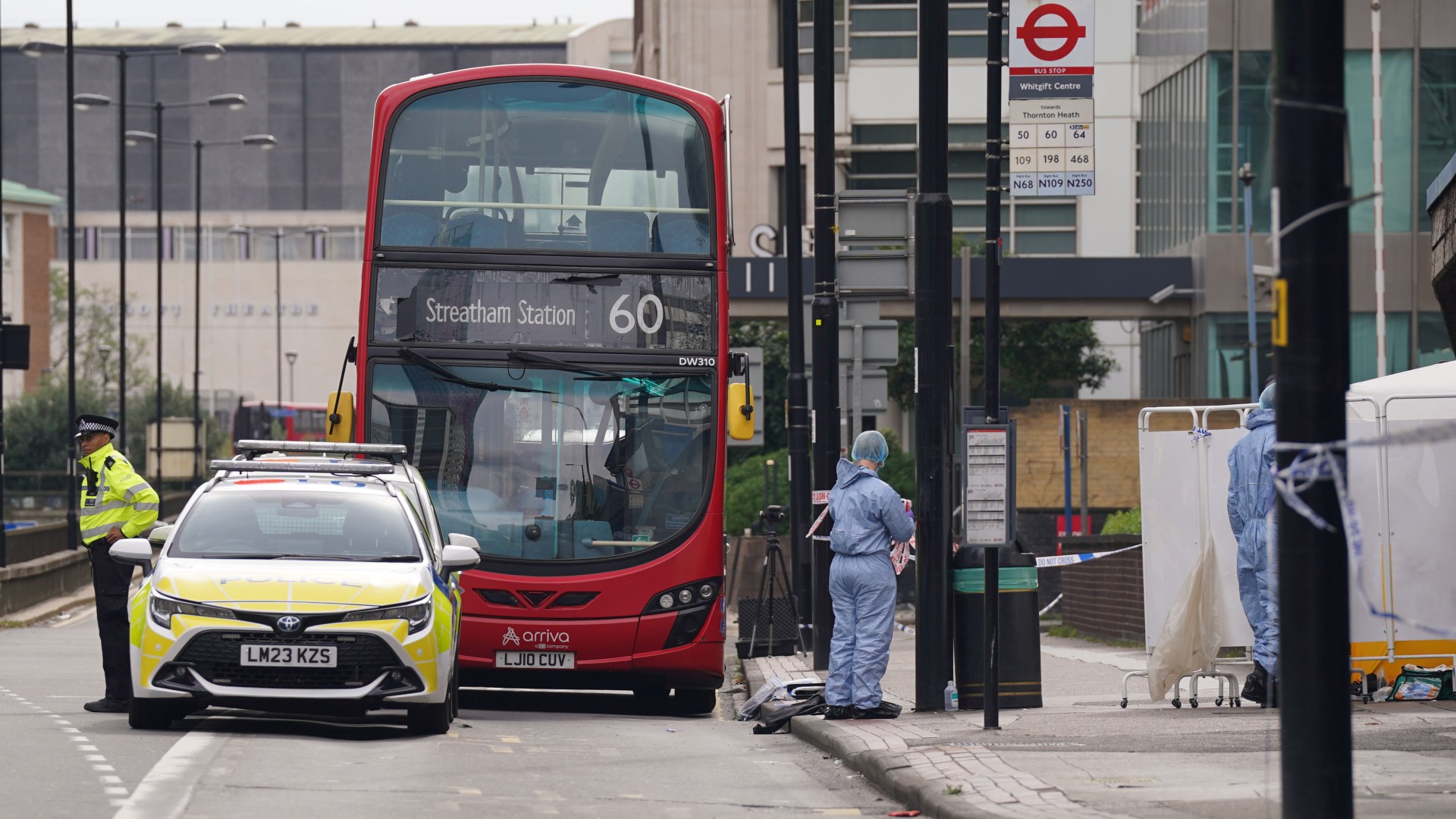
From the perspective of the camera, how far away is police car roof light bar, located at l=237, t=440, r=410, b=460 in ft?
42.8

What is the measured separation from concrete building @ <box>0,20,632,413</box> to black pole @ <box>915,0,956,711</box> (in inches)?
3571

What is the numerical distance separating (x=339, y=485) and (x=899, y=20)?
117ft

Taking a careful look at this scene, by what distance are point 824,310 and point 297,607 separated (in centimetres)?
863

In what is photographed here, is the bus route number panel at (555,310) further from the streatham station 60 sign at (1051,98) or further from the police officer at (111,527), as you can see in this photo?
the streatham station 60 sign at (1051,98)

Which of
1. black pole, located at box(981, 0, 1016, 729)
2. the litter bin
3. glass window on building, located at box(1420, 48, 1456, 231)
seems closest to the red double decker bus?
black pole, located at box(981, 0, 1016, 729)

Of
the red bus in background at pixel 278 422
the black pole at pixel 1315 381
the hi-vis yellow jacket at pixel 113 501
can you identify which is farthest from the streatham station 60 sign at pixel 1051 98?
the red bus in background at pixel 278 422

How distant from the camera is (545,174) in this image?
15219 mm

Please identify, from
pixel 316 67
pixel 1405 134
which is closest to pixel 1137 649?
pixel 1405 134

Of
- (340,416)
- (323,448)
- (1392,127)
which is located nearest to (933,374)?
(323,448)

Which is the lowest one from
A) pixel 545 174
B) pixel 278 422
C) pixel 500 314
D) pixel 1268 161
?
pixel 278 422

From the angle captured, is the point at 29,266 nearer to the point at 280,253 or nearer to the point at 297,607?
the point at 280,253

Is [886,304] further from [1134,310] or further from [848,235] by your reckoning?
[848,235]

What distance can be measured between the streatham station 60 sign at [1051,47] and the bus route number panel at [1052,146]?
0.38 feet

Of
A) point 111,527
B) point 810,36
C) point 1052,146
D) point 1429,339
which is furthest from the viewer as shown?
point 810,36
